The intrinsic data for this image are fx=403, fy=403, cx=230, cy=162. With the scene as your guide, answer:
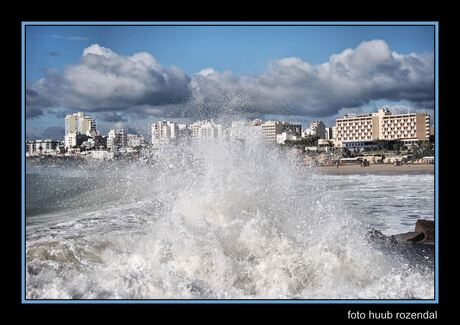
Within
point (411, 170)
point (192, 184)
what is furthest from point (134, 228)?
point (411, 170)

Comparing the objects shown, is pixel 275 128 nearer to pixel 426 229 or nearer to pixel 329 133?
pixel 329 133

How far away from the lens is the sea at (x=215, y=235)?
3816mm

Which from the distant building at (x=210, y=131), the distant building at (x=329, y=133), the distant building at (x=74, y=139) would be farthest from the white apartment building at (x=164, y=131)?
the distant building at (x=329, y=133)

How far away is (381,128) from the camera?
567 cm

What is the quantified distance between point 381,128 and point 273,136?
1.51 m

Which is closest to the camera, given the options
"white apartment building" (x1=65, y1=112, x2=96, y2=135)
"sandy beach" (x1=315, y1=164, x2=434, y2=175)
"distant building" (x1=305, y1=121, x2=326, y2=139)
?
"white apartment building" (x1=65, y1=112, x2=96, y2=135)

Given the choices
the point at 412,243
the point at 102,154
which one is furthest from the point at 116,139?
the point at 412,243

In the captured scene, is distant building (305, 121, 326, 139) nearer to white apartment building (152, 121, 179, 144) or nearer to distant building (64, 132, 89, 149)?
white apartment building (152, 121, 179, 144)

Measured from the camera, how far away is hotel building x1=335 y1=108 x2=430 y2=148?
197 inches

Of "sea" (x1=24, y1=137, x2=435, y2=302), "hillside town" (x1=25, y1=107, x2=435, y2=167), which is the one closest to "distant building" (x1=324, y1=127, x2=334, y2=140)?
"hillside town" (x1=25, y1=107, x2=435, y2=167)

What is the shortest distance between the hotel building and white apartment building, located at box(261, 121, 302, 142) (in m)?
0.63

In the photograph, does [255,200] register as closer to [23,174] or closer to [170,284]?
[170,284]

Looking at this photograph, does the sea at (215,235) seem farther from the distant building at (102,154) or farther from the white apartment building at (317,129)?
the white apartment building at (317,129)

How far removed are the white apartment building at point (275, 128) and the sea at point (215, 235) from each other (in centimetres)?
21
